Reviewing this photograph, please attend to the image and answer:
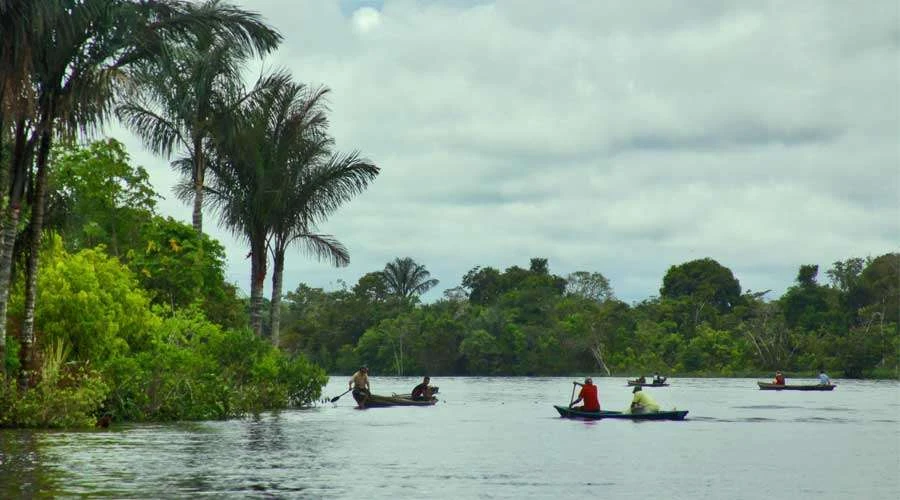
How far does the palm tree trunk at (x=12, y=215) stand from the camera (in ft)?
88.9

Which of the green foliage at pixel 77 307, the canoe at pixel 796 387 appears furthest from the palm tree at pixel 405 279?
the green foliage at pixel 77 307

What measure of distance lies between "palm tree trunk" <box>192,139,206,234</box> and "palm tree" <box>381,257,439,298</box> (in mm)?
103714

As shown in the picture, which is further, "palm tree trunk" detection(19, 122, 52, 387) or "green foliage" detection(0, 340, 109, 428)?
"green foliage" detection(0, 340, 109, 428)

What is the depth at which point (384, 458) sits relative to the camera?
2700cm

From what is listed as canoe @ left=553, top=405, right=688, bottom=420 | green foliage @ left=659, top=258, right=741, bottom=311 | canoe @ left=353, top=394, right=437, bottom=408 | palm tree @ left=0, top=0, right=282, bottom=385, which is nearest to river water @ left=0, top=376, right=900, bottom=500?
canoe @ left=553, top=405, right=688, bottom=420

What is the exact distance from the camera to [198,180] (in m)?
42.9

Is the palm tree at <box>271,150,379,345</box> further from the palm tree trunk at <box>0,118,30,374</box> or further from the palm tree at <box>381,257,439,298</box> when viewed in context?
the palm tree at <box>381,257,439,298</box>

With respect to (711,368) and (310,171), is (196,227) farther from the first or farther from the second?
(711,368)

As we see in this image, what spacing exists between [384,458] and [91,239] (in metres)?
27.8

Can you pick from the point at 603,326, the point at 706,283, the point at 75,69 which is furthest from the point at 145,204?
the point at 706,283

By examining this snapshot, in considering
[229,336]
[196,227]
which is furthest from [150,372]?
[196,227]

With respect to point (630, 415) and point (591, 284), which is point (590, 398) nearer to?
point (630, 415)

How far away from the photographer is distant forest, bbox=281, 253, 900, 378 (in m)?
123

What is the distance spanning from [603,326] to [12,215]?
11039cm
